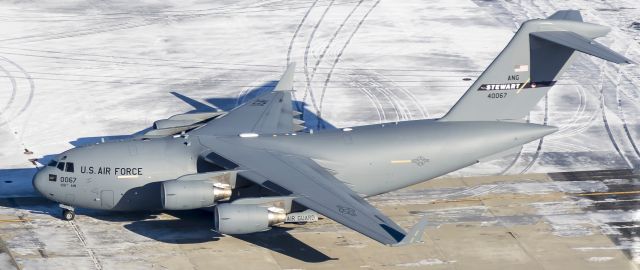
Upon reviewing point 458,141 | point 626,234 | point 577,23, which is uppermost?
point 577,23

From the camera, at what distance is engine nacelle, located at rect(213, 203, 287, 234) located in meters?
39.7

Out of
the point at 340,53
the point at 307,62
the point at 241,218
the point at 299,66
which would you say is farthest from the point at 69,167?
the point at 340,53

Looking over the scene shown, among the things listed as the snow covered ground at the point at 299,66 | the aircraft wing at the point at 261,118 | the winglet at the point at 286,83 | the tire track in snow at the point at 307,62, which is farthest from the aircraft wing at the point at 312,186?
the tire track in snow at the point at 307,62

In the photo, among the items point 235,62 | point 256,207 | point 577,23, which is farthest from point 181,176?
point 235,62

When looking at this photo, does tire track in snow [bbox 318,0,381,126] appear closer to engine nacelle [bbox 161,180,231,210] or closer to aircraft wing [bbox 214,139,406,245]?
aircraft wing [bbox 214,139,406,245]

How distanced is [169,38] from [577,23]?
2513 cm

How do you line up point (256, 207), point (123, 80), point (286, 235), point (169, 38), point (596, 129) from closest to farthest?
1. point (256, 207)
2. point (286, 235)
3. point (596, 129)
4. point (123, 80)
5. point (169, 38)

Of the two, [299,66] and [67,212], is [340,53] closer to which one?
[299,66]

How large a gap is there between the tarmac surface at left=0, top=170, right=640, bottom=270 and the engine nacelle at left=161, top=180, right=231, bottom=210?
1.59 metres

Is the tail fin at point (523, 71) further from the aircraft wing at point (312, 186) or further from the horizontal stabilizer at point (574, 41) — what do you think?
the aircraft wing at point (312, 186)

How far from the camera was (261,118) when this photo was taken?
47562 mm

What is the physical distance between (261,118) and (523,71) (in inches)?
396

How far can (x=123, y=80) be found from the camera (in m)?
57.7

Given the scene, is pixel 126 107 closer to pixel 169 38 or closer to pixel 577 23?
pixel 169 38
